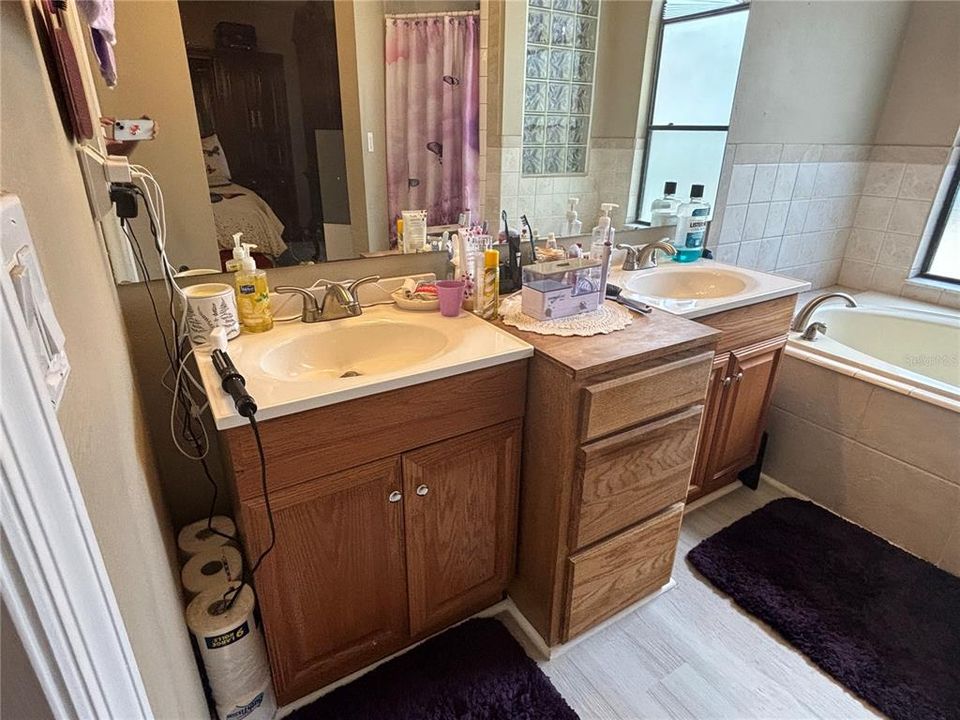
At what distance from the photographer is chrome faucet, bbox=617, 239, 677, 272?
1.88 meters

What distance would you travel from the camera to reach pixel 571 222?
1812mm

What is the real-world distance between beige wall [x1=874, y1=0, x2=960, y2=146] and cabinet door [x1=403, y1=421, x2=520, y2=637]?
2547mm

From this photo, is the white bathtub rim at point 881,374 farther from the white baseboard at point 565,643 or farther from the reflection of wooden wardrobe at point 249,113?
the reflection of wooden wardrobe at point 249,113

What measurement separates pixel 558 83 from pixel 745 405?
1241 mm

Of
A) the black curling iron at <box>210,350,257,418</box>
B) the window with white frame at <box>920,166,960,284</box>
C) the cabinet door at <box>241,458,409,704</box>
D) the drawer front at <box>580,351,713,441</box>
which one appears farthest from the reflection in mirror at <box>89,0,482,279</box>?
the window with white frame at <box>920,166,960,284</box>

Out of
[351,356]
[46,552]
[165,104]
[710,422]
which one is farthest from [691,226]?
[46,552]

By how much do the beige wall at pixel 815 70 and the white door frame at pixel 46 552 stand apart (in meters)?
2.28

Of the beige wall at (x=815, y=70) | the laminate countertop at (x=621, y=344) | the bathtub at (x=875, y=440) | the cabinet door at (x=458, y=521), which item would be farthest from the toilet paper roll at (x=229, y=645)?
the beige wall at (x=815, y=70)

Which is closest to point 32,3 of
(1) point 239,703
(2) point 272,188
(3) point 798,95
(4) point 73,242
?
(4) point 73,242

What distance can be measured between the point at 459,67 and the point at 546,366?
0.86 m

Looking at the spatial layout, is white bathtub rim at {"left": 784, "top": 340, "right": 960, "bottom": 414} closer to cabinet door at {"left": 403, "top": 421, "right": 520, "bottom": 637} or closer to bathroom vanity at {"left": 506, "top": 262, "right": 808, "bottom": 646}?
bathroom vanity at {"left": 506, "top": 262, "right": 808, "bottom": 646}

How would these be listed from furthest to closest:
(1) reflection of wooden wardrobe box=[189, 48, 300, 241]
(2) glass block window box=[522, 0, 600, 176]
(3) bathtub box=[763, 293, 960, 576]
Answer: (3) bathtub box=[763, 293, 960, 576]
(2) glass block window box=[522, 0, 600, 176]
(1) reflection of wooden wardrobe box=[189, 48, 300, 241]

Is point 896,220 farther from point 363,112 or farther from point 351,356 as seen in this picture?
point 351,356

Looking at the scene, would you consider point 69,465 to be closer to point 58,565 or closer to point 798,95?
point 58,565
